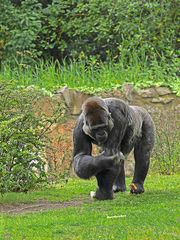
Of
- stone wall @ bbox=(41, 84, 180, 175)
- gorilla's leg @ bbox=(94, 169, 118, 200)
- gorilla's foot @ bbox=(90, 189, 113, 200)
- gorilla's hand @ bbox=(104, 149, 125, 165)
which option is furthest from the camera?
stone wall @ bbox=(41, 84, 180, 175)

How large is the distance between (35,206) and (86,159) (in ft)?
3.23

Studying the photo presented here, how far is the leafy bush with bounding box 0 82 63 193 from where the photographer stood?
8.91 meters

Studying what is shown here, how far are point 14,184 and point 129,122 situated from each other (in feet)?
4.78

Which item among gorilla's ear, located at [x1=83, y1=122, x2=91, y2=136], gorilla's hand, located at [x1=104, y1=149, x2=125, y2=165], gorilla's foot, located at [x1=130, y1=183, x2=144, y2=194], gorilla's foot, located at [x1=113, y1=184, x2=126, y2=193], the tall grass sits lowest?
the tall grass

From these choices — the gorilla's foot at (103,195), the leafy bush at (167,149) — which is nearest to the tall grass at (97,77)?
the leafy bush at (167,149)

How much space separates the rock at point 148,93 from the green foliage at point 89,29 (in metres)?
1.22

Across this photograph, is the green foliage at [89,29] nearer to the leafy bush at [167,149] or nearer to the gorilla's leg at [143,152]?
the leafy bush at [167,149]

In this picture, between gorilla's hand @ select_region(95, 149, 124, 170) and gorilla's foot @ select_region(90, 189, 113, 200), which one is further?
gorilla's foot @ select_region(90, 189, 113, 200)

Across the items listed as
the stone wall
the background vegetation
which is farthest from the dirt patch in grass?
the background vegetation

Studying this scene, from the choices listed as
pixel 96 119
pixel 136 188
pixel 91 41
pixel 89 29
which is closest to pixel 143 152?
pixel 136 188

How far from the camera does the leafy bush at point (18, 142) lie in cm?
891

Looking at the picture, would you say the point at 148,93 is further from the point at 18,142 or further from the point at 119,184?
the point at 18,142

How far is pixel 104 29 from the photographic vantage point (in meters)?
16.3

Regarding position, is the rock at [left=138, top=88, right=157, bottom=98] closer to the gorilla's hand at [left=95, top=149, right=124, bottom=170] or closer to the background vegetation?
the background vegetation
